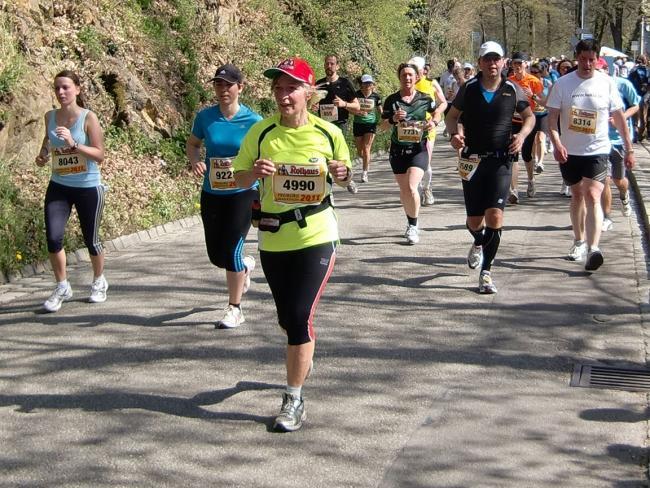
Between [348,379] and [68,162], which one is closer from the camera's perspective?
[348,379]

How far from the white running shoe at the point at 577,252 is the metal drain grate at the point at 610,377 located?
12.2 ft

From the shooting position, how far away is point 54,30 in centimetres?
1435

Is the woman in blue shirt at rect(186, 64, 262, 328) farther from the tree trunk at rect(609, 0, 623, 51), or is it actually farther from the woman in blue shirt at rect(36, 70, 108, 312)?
the tree trunk at rect(609, 0, 623, 51)

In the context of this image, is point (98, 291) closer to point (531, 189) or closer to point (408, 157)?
point (408, 157)

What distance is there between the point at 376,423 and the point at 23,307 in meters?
4.18

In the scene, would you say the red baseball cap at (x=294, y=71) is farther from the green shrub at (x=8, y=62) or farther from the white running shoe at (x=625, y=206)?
the white running shoe at (x=625, y=206)

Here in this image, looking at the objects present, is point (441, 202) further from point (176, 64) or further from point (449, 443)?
point (449, 443)

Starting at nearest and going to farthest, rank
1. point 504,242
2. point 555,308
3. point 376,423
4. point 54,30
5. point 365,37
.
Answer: point 376,423, point 555,308, point 504,242, point 54,30, point 365,37

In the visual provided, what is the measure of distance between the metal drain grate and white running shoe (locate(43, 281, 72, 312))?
4202mm

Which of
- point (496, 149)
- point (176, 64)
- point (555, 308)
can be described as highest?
point (176, 64)

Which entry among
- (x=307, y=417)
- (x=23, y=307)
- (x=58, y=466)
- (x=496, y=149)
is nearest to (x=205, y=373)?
(x=307, y=417)

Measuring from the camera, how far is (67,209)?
28.0 feet

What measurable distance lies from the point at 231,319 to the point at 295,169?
2.43 metres

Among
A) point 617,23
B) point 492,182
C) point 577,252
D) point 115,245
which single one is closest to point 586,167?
point 577,252
